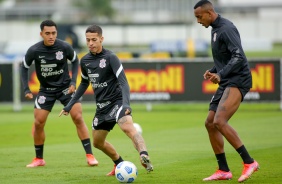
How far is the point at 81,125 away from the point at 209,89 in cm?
1268

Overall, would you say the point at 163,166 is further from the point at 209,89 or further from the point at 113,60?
the point at 209,89

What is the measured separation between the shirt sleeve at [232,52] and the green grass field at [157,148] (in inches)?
67.3

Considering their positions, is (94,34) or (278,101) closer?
(94,34)

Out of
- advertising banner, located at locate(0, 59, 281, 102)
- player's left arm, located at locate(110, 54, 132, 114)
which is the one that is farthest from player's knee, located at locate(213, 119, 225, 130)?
advertising banner, located at locate(0, 59, 281, 102)

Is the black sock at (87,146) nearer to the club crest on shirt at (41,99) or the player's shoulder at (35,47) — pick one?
the club crest on shirt at (41,99)

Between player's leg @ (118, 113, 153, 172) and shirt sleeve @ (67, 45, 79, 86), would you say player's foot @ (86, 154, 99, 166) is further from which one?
player's leg @ (118, 113, 153, 172)

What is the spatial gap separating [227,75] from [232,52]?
40 cm

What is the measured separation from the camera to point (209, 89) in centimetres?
2617

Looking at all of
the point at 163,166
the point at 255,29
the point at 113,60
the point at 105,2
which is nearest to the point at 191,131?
the point at 163,166

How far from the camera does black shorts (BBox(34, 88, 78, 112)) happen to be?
14.1m

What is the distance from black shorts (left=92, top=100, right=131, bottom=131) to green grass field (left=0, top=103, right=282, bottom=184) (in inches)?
33.0

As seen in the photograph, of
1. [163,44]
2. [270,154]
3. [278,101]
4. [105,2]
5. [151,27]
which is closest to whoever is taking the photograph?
[270,154]

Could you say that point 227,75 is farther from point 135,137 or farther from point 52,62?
point 52,62

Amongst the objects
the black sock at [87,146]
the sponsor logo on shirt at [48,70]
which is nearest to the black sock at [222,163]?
the black sock at [87,146]
